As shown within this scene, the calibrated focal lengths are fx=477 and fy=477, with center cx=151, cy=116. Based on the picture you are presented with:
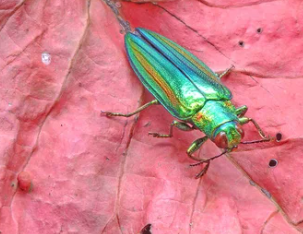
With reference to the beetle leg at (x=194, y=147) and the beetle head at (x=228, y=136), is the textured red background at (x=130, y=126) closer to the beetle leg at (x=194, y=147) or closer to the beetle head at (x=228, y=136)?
the beetle leg at (x=194, y=147)

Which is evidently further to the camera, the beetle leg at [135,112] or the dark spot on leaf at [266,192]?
the dark spot on leaf at [266,192]

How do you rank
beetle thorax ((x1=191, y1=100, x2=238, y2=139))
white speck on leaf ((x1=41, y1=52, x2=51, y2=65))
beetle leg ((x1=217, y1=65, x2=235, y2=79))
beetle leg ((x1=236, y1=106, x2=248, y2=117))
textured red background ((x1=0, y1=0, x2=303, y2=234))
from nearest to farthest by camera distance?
1. textured red background ((x1=0, y1=0, x2=303, y2=234))
2. white speck on leaf ((x1=41, y1=52, x2=51, y2=65))
3. beetle thorax ((x1=191, y1=100, x2=238, y2=139))
4. beetle leg ((x1=236, y1=106, x2=248, y2=117))
5. beetle leg ((x1=217, y1=65, x2=235, y2=79))

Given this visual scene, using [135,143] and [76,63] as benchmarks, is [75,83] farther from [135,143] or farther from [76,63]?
[135,143]

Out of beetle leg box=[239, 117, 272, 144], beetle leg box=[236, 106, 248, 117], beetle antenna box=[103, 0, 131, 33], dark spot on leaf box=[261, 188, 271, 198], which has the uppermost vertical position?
beetle antenna box=[103, 0, 131, 33]

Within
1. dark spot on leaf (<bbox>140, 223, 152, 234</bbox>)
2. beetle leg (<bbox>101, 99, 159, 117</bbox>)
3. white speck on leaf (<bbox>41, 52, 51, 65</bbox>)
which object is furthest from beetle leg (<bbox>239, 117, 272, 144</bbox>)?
white speck on leaf (<bbox>41, 52, 51, 65</bbox>)

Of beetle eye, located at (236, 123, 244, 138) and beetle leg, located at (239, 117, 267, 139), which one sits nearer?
beetle eye, located at (236, 123, 244, 138)

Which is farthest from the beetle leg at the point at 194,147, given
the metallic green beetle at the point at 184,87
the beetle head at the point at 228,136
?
the beetle head at the point at 228,136

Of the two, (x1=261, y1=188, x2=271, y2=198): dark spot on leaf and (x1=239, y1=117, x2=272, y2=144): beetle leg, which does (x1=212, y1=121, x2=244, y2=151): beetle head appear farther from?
(x1=261, y1=188, x2=271, y2=198): dark spot on leaf

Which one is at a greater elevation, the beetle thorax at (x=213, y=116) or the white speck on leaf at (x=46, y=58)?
the white speck on leaf at (x=46, y=58)

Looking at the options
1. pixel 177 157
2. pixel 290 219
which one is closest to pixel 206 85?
pixel 177 157
